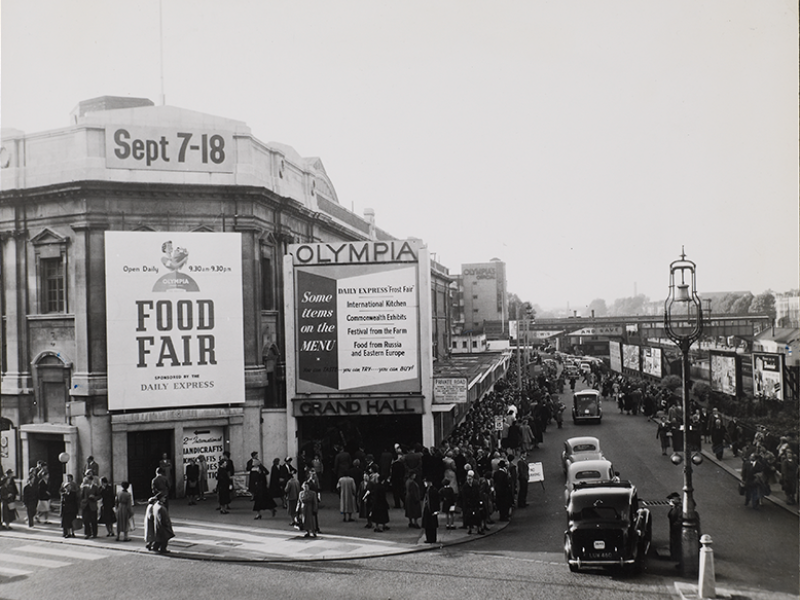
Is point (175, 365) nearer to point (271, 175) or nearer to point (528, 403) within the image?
point (271, 175)

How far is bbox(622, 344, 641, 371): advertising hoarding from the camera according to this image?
56.6 metres

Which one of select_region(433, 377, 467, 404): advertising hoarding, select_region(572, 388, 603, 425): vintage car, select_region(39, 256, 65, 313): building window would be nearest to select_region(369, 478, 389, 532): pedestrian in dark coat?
select_region(433, 377, 467, 404): advertising hoarding

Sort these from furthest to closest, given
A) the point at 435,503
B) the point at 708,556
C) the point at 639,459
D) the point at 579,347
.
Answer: the point at 579,347 → the point at 639,459 → the point at 435,503 → the point at 708,556

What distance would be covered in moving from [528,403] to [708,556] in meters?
27.6

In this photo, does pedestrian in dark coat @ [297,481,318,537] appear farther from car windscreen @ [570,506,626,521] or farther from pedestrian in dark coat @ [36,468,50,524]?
pedestrian in dark coat @ [36,468,50,524]

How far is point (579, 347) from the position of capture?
120 metres

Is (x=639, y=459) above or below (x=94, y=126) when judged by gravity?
below

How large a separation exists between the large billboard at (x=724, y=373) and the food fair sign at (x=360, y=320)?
15.5m

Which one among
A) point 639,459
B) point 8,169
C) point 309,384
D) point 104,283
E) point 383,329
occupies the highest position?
point 8,169

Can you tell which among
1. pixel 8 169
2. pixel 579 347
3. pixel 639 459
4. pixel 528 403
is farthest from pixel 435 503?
pixel 579 347

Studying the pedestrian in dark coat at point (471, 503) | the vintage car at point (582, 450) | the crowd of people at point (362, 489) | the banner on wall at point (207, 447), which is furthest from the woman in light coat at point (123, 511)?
the vintage car at point (582, 450)

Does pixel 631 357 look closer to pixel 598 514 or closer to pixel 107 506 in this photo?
pixel 598 514

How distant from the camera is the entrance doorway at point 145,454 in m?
25.0

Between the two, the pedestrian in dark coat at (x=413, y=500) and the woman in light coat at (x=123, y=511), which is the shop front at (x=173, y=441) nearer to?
the woman in light coat at (x=123, y=511)
